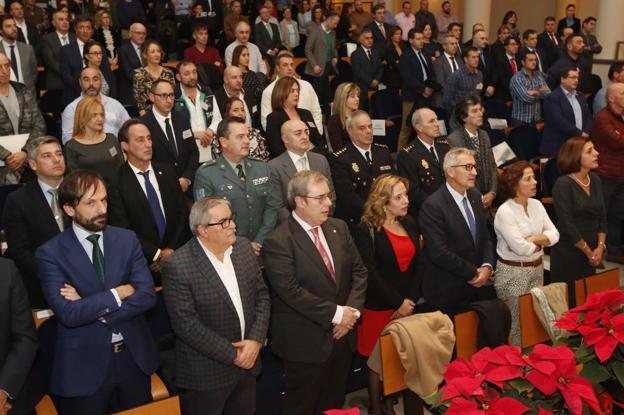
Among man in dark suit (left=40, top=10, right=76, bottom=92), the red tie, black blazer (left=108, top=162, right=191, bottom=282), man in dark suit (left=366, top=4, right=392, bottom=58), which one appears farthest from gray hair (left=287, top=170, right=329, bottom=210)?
man in dark suit (left=366, top=4, right=392, bottom=58)

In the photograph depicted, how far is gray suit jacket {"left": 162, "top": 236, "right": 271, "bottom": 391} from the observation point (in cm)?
291

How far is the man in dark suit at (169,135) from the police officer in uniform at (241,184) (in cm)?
81

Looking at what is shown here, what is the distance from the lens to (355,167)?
4.56 metres

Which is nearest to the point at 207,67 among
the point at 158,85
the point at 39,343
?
the point at 158,85

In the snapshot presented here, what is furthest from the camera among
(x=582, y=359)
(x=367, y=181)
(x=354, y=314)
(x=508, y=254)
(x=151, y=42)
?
(x=151, y=42)

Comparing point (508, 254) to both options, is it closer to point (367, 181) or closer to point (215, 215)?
point (367, 181)

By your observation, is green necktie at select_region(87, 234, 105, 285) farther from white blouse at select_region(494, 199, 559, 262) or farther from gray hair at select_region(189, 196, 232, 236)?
white blouse at select_region(494, 199, 559, 262)

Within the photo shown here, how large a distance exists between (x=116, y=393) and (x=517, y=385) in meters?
1.90

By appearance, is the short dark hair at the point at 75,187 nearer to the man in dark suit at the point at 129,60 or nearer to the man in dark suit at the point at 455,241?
the man in dark suit at the point at 455,241

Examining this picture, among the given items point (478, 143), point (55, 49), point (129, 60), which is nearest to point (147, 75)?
point (129, 60)

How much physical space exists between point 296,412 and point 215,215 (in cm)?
105

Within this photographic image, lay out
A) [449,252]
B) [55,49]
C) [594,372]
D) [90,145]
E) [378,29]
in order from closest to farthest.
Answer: [594,372] < [449,252] < [90,145] < [55,49] < [378,29]

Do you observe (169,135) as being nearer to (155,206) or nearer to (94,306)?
(155,206)

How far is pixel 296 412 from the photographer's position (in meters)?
3.20
